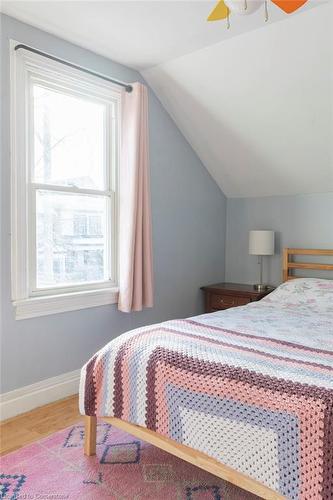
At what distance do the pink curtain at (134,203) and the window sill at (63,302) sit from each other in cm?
12

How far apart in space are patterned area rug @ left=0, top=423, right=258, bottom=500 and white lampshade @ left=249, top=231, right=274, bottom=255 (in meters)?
2.12

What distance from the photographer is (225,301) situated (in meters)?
3.80

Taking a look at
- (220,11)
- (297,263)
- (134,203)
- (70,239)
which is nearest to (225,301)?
(297,263)

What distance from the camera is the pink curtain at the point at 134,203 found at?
3066mm

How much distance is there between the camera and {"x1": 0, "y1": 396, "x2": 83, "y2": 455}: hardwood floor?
7.35ft

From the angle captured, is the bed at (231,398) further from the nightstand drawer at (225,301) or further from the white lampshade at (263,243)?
the white lampshade at (263,243)

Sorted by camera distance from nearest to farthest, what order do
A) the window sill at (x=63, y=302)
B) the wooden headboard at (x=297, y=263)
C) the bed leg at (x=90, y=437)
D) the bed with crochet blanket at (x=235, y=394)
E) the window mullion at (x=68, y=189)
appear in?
the bed with crochet blanket at (x=235, y=394), the bed leg at (x=90, y=437), the window sill at (x=63, y=302), the window mullion at (x=68, y=189), the wooden headboard at (x=297, y=263)

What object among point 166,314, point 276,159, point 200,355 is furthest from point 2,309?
point 276,159

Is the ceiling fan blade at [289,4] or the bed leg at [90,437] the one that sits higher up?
the ceiling fan blade at [289,4]

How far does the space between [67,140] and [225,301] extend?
6.46ft

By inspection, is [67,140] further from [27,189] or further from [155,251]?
[155,251]

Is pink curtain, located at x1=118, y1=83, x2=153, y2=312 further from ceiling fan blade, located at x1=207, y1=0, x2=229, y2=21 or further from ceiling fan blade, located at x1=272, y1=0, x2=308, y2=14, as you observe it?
ceiling fan blade, located at x1=272, y1=0, x2=308, y2=14

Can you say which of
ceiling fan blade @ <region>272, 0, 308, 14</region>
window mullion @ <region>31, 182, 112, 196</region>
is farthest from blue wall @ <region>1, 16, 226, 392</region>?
ceiling fan blade @ <region>272, 0, 308, 14</region>

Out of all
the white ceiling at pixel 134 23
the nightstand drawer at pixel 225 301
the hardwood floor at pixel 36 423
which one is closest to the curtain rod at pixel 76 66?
the white ceiling at pixel 134 23
